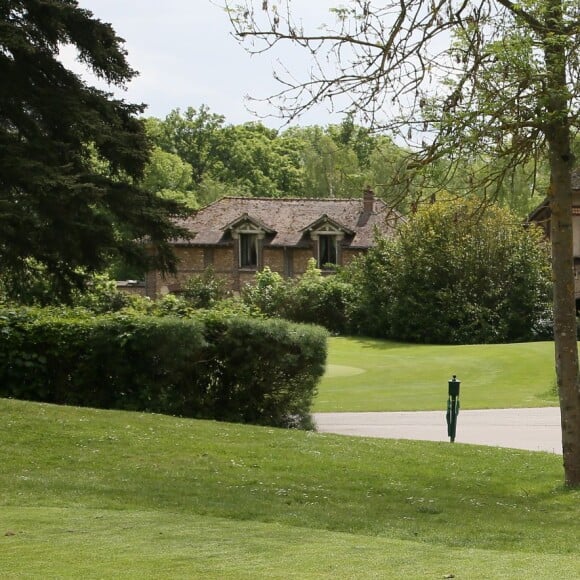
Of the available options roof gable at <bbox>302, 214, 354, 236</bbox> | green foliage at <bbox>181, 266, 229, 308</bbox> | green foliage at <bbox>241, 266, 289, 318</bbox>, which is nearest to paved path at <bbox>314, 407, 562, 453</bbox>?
green foliage at <bbox>181, 266, 229, 308</bbox>

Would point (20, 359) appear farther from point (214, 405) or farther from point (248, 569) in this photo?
point (248, 569)

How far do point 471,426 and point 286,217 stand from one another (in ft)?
137

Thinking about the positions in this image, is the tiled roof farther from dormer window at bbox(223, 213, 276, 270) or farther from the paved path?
the paved path

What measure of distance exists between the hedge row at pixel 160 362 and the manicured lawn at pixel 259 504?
211cm

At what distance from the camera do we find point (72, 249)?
19.5m

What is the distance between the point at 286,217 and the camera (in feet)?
208

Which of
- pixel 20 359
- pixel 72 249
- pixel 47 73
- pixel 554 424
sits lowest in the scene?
pixel 554 424

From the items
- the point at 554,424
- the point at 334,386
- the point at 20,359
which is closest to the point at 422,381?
the point at 334,386

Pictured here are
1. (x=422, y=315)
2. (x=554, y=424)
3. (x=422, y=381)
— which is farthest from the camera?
(x=422, y=315)

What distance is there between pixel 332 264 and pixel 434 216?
1084 cm

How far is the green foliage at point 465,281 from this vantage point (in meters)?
48.9

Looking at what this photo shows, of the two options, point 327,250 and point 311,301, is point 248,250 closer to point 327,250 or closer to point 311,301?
point 327,250

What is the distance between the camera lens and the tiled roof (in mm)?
61562

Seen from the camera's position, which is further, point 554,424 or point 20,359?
point 554,424
